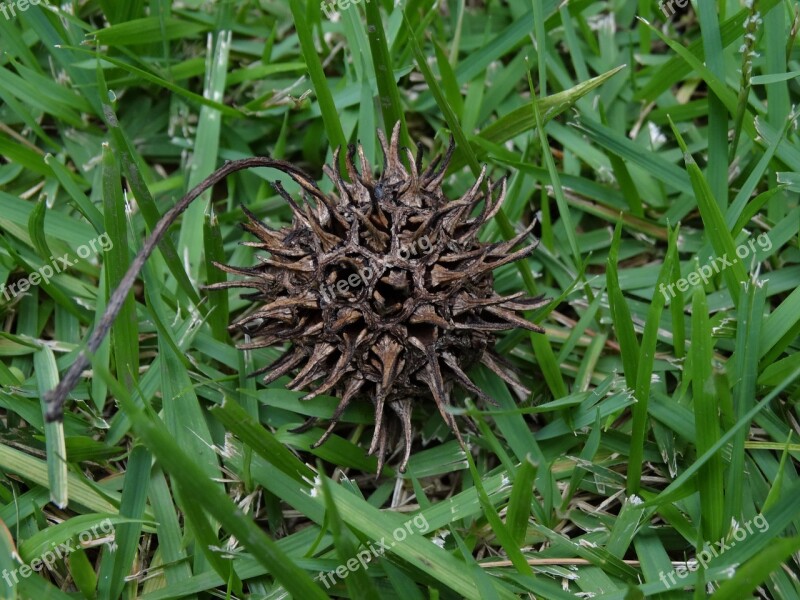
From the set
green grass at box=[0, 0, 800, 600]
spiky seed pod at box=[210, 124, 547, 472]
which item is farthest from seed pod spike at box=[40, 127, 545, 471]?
green grass at box=[0, 0, 800, 600]

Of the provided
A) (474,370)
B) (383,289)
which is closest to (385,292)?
(383,289)

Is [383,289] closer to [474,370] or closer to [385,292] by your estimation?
[385,292]

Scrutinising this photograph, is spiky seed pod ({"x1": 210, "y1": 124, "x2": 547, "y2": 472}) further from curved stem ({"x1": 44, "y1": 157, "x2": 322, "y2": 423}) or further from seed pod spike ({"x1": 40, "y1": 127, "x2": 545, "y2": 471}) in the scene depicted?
curved stem ({"x1": 44, "y1": 157, "x2": 322, "y2": 423})

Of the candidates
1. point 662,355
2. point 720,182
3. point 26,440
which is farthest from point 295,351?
point 720,182

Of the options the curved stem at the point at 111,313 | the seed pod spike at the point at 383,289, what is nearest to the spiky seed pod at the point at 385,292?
the seed pod spike at the point at 383,289

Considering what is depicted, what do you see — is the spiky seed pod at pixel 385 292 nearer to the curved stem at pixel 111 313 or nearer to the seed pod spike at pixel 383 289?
the seed pod spike at pixel 383 289

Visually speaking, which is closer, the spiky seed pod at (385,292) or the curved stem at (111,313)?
the curved stem at (111,313)
